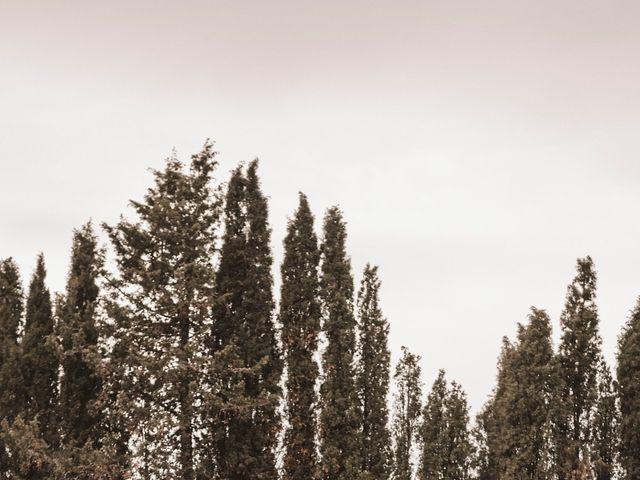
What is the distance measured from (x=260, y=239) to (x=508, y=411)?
15.2m

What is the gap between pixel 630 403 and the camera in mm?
39031

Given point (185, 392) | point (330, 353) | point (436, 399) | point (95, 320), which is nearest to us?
point (185, 392)

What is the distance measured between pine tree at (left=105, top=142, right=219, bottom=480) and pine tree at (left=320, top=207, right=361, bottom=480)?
28.4 ft

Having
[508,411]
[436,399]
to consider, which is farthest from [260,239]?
[436,399]

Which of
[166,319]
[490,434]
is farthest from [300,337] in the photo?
[490,434]

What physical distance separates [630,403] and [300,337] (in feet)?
57.4

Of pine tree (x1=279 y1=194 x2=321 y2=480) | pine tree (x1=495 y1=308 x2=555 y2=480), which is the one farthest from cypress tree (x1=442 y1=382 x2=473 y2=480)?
pine tree (x1=279 y1=194 x2=321 y2=480)

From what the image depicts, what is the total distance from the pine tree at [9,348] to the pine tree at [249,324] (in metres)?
9.03

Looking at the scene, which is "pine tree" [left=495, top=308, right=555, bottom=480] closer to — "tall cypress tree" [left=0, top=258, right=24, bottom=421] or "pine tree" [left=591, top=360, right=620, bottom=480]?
"pine tree" [left=591, top=360, right=620, bottom=480]

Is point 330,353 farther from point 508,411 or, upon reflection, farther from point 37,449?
point 37,449

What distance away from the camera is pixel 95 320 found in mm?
29250

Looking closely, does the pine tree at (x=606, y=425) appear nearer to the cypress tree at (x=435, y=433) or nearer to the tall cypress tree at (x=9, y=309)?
the cypress tree at (x=435, y=433)

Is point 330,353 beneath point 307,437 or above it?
above

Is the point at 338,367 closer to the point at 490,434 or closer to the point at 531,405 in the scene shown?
the point at 531,405
